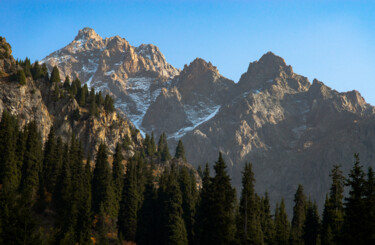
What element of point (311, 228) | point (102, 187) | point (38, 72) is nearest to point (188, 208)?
point (102, 187)

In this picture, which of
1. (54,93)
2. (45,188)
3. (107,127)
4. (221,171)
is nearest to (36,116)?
(54,93)

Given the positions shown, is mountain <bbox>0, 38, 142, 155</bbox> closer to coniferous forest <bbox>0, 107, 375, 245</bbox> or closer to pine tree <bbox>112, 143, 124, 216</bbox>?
pine tree <bbox>112, 143, 124, 216</bbox>

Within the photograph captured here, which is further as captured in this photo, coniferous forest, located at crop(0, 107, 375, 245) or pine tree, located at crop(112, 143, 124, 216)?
pine tree, located at crop(112, 143, 124, 216)

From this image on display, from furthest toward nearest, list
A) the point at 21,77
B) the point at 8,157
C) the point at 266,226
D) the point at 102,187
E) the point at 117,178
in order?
the point at 21,77, the point at 117,178, the point at 102,187, the point at 266,226, the point at 8,157

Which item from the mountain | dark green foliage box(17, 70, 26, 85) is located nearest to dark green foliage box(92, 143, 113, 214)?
the mountain

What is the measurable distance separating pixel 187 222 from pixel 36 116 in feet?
287

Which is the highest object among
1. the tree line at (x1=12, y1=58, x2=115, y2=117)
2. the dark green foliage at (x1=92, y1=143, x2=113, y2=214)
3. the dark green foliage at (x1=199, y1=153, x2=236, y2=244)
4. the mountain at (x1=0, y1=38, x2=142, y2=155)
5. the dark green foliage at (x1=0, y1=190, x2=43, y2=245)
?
the tree line at (x1=12, y1=58, x2=115, y2=117)

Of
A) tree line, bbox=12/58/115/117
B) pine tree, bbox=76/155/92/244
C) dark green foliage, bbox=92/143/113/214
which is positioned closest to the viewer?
pine tree, bbox=76/155/92/244

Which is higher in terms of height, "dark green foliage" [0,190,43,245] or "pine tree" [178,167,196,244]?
"pine tree" [178,167,196,244]

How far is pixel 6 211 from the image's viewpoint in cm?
4016

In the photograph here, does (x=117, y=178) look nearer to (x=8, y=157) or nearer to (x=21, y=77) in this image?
(x=8, y=157)

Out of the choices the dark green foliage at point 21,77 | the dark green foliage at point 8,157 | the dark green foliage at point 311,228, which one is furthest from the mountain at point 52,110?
the dark green foliage at point 311,228

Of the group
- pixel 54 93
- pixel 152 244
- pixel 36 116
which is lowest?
pixel 152 244

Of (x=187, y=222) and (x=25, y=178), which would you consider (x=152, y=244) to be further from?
(x=25, y=178)
